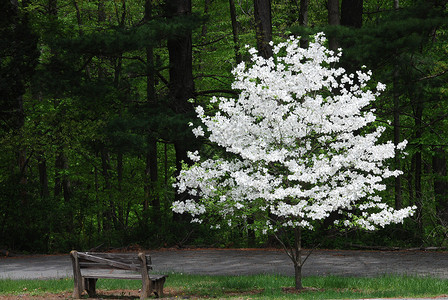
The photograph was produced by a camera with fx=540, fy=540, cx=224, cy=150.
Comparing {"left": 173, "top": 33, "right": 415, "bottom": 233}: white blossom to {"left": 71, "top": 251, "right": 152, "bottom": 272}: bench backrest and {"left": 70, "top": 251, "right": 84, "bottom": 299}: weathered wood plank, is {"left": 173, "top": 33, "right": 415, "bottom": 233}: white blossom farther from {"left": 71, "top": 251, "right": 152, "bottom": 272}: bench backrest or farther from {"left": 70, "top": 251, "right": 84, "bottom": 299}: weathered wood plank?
{"left": 70, "top": 251, "right": 84, "bottom": 299}: weathered wood plank

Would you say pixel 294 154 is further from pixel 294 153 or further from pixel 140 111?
pixel 140 111

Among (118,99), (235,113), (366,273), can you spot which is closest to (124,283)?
(235,113)

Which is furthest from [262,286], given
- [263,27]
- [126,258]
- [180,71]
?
[180,71]

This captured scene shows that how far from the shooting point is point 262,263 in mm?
13680

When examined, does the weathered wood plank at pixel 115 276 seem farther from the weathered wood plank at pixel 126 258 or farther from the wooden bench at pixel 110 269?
the weathered wood plank at pixel 126 258

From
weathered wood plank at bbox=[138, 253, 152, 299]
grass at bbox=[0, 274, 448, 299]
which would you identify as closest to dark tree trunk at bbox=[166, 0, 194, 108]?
grass at bbox=[0, 274, 448, 299]

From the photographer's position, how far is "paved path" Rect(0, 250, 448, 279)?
12.2 meters

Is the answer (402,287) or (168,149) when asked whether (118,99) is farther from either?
(402,287)

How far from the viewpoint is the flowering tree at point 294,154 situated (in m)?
8.88

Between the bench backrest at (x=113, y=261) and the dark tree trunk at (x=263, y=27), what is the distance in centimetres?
953

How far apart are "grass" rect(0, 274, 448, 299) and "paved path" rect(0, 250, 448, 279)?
1.22 m

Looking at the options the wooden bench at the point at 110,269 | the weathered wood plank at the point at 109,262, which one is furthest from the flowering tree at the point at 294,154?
the weathered wood plank at the point at 109,262

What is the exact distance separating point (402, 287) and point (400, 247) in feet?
23.9

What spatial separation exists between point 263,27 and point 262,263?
308 inches
